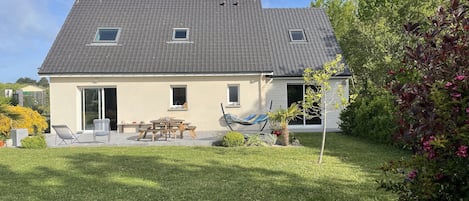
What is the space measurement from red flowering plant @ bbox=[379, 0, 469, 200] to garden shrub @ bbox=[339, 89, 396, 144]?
876 cm

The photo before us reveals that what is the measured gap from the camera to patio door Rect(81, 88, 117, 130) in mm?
18328

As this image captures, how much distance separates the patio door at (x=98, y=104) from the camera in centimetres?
1833

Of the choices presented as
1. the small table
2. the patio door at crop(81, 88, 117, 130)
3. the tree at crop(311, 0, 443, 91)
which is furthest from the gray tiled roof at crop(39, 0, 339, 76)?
the small table

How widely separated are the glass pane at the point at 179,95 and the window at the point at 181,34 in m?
2.76

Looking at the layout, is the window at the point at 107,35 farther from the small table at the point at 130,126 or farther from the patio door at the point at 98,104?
the small table at the point at 130,126

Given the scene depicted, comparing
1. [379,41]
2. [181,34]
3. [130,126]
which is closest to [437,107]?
[130,126]

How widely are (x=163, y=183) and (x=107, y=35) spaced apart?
13951 millimetres

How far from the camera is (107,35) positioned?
1966cm

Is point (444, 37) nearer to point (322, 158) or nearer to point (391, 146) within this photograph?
point (322, 158)

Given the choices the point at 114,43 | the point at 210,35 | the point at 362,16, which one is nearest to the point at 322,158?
the point at 210,35

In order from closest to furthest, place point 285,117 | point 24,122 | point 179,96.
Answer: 1. point 285,117
2. point 24,122
3. point 179,96

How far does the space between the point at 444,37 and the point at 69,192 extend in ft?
20.1

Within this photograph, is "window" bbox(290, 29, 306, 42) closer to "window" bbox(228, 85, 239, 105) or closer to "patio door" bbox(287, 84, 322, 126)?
"patio door" bbox(287, 84, 322, 126)

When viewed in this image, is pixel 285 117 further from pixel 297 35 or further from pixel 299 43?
pixel 297 35
